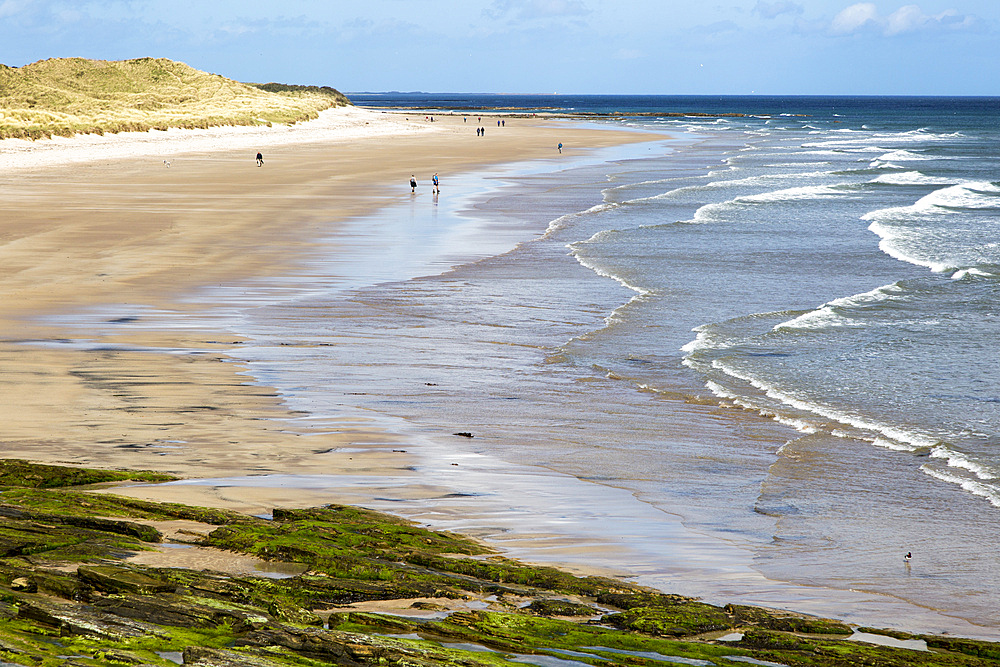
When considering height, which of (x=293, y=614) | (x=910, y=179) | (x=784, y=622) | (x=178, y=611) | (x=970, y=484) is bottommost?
(x=970, y=484)

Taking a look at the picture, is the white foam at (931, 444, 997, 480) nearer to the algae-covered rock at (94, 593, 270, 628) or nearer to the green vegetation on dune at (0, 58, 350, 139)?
the algae-covered rock at (94, 593, 270, 628)

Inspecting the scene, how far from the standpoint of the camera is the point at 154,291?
1784cm

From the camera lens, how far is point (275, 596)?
571 cm

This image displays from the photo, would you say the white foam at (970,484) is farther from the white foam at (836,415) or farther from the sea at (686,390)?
the white foam at (836,415)

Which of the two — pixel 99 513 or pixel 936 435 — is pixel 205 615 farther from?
pixel 936 435

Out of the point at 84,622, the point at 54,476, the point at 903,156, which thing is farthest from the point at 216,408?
the point at 903,156

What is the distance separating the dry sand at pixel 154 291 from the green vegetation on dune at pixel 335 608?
1214mm

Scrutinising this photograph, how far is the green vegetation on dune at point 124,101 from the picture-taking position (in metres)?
59.8

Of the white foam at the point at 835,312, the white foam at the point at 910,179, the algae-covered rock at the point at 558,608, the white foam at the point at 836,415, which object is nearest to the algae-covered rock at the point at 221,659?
the algae-covered rock at the point at 558,608

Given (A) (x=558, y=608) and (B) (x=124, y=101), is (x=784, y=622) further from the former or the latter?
(B) (x=124, y=101)

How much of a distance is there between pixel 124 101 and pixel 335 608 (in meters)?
95.0

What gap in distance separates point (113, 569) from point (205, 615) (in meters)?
0.82

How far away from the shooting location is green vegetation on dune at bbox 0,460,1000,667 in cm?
484

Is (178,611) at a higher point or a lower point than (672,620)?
higher
